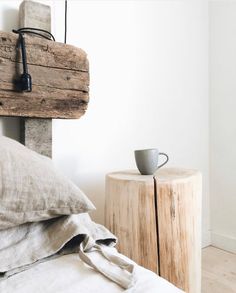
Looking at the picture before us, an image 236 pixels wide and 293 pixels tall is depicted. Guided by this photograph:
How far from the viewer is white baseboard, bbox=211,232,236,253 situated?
1.74m

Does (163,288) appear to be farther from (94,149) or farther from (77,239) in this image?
(94,149)

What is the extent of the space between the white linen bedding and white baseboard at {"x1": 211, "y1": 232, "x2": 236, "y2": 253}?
143 cm

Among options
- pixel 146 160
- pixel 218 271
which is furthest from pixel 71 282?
pixel 218 271

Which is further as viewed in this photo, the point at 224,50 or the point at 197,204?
the point at 224,50

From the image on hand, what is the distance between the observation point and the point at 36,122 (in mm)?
1009

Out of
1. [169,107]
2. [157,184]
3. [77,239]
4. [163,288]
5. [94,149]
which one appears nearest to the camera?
[163,288]

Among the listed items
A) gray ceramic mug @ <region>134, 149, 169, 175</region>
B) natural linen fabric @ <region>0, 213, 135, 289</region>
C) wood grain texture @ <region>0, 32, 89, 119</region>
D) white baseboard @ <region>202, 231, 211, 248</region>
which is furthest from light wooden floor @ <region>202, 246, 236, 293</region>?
wood grain texture @ <region>0, 32, 89, 119</region>

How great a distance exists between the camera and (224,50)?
5.80ft

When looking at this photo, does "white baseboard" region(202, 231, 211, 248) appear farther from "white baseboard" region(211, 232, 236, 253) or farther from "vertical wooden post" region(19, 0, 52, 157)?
"vertical wooden post" region(19, 0, 52, 157)

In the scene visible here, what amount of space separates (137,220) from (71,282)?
46 cm

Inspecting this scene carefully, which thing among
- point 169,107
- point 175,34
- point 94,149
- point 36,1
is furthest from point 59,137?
point 175,34

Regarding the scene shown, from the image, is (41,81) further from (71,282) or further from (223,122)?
(223,122)

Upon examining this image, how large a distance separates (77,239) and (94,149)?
0.65 m

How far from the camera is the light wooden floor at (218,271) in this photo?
134cm
